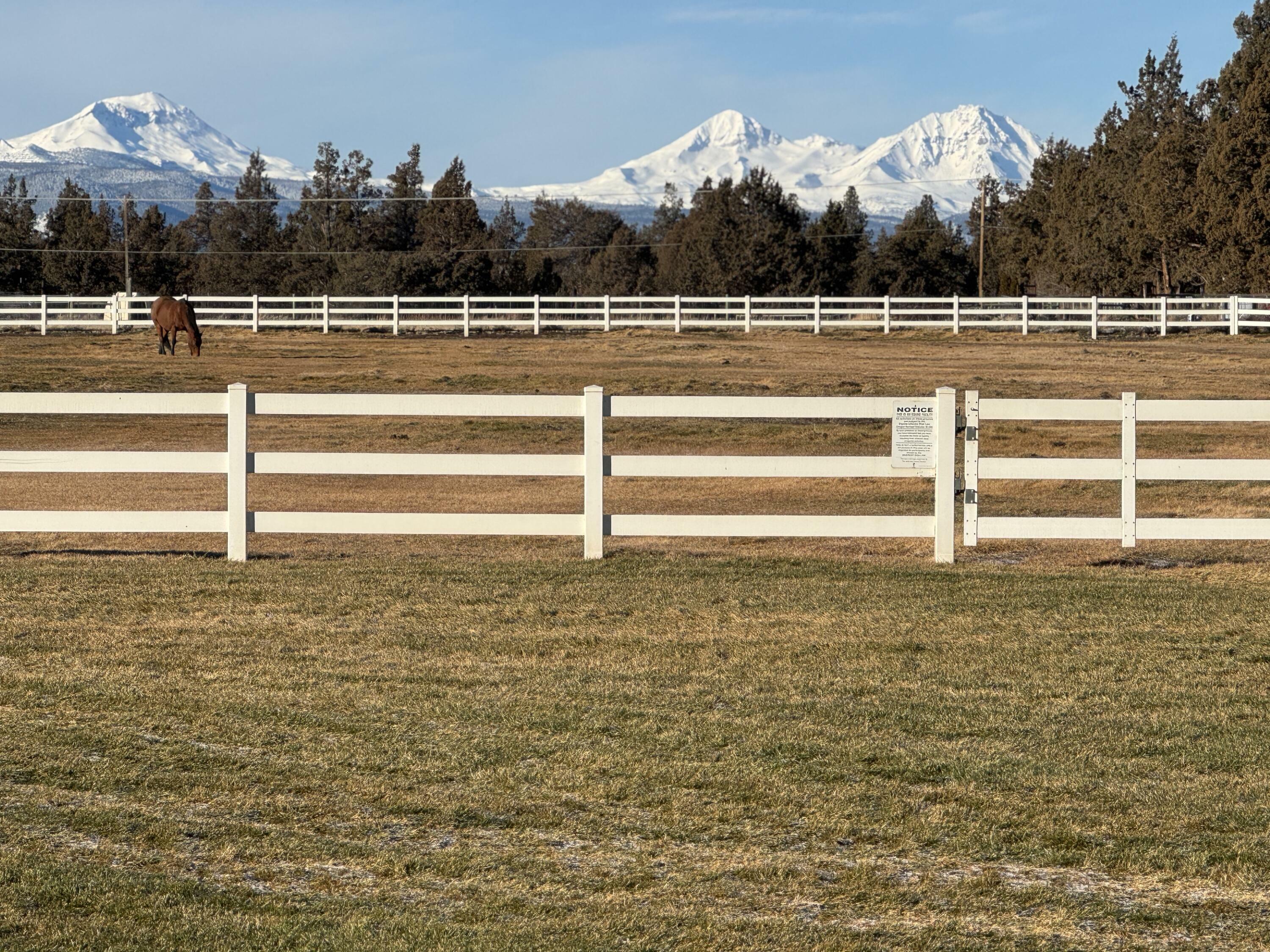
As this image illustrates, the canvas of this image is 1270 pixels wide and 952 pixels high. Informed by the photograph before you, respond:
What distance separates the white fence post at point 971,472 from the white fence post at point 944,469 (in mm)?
119

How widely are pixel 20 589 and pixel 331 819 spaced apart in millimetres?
5841

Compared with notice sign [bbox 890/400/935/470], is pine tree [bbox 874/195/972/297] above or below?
above

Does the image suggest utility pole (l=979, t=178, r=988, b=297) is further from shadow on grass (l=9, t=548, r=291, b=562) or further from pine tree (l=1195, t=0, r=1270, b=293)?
shadow on grass (l=9, t=548, r=291, b=562)

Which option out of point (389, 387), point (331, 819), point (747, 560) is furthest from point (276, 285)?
point (331, 819)

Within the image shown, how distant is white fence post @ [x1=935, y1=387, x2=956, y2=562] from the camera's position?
38.4 feet

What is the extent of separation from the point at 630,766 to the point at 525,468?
576cm

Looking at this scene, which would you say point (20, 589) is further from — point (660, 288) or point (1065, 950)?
point (660, 288)

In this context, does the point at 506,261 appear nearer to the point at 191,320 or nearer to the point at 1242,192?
the point at 1242,192

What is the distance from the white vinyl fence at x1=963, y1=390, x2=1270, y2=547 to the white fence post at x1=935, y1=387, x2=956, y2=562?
0.18 metres

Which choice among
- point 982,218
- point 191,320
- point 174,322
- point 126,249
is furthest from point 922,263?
point 191,320

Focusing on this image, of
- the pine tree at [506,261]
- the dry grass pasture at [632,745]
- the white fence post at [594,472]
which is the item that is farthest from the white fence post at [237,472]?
the pine tree at [506,261]

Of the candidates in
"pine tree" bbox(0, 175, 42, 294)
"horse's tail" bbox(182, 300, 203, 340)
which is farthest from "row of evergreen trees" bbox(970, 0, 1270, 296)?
"pine tree" bbox(0, 175, 42, 294)

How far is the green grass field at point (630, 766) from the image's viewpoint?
Result: 4781 mm

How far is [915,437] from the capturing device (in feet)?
38.6
